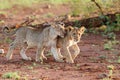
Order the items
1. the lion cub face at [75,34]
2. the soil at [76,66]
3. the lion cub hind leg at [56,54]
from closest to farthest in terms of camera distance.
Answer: the soil at [76,66] → the lion cub face at [75,34] → the lion cub hind leg at [56,54]

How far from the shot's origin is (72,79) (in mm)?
9445

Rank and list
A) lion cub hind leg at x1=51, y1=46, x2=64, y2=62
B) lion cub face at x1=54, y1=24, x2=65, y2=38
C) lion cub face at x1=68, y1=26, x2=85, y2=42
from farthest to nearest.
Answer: lion cub hind leg at x1=51, y1=46, x2=64, y2=62 → lion cub face at x1=54, y1=24, x2=65, y2=38 → lion cub face at x1=68, y1=26, x2=85, y2=42

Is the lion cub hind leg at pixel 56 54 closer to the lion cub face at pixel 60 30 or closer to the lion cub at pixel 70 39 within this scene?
the lion cub at pixel 70 39

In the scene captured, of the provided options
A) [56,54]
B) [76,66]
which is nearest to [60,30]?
[56,54]

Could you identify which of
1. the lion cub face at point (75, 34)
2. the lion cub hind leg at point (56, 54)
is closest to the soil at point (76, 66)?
the lion cub hind leg at point (56, 54)

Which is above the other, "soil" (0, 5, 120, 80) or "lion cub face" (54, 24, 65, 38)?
"lion cub face" (54, 24, 65, 38)

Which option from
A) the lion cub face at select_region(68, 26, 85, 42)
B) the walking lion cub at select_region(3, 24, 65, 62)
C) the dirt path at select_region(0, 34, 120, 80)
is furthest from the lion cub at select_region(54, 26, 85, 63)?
the dirt path at select_region(0, 34, 120, 80)

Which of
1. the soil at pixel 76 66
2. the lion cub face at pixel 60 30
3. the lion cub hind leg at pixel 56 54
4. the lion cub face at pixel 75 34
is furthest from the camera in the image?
the lion cub hind leg at pixel 56 54

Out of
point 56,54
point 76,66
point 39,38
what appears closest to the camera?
point 76,66

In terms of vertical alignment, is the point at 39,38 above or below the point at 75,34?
below

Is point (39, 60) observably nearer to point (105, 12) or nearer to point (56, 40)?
point (56, 40)

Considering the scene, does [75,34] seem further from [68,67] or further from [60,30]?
[68,67]

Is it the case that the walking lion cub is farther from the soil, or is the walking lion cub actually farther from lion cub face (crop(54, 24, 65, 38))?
the soil

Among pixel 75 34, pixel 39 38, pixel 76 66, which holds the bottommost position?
pixel 76 66
